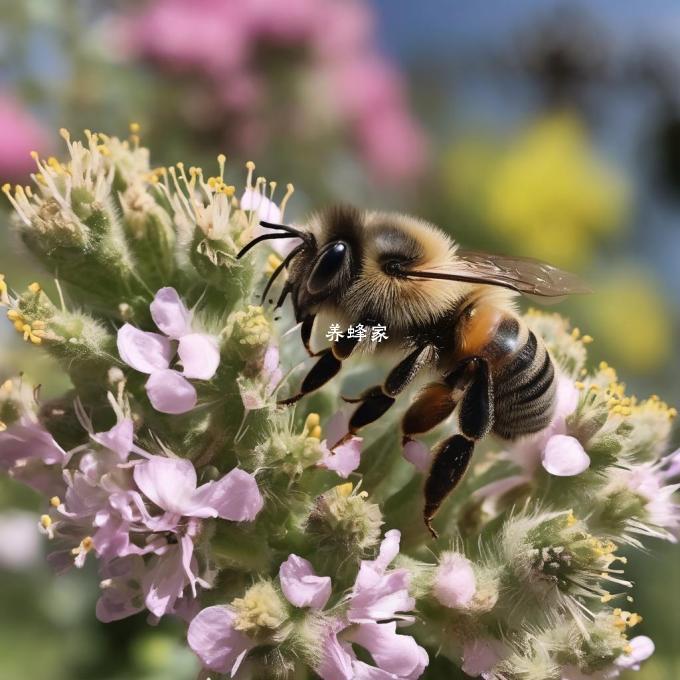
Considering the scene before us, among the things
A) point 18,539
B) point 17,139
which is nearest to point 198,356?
point 18,539

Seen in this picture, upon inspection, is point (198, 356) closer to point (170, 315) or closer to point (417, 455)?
point (170, 315)

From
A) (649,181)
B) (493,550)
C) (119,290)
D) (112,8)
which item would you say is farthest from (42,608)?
(649,181)

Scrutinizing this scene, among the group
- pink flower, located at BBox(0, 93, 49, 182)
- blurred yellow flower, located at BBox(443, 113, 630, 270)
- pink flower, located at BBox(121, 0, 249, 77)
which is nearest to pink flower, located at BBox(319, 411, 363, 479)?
pink flower, located at BBox(0, 93, 49, 182)

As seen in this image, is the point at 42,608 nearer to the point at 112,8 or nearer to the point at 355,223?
the point at 355,223

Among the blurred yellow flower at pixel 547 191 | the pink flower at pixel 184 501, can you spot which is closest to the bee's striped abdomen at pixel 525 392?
the pink flower at pixel 184 501

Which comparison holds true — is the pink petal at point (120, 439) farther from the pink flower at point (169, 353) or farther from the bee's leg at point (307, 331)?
the bee's leg at point (307, 331)
